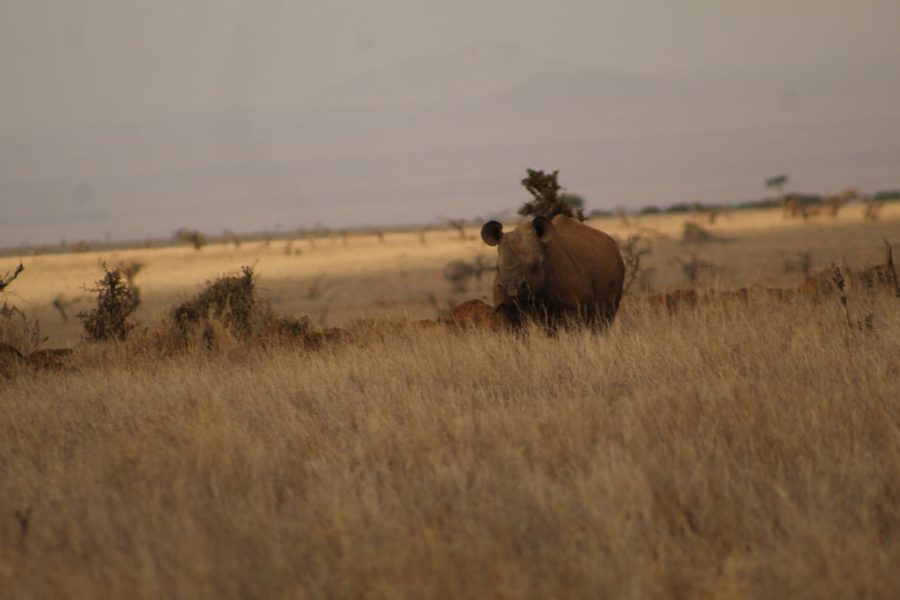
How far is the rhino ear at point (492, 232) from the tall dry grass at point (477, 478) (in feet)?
6.70

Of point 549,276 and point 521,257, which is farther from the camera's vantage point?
point 549,276

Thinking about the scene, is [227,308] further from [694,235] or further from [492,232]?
[694,235]

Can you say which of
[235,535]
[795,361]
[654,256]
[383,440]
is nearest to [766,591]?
[235,535]

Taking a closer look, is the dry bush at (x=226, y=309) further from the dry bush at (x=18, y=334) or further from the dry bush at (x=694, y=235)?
the dry bush at (x=694, y=235)

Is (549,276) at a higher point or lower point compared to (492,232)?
lower

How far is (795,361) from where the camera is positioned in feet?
24.4

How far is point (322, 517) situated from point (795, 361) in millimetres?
4823

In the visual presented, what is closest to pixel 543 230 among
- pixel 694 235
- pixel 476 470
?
pixel 476 470

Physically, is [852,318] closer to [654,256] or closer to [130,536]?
[130,536]

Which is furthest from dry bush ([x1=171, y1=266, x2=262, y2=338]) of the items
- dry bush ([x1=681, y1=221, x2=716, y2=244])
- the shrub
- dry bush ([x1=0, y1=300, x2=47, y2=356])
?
dry bush ([x1=681, y1=221, x2=716, y2=244])

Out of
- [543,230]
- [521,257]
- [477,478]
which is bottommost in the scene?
[477,478]

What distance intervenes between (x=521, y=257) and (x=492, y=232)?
26.5 inches

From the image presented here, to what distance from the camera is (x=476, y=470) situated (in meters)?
4.80

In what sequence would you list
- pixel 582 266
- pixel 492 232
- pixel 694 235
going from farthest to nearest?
pixel 694 235, pixel 582 266, pixel 492 232
